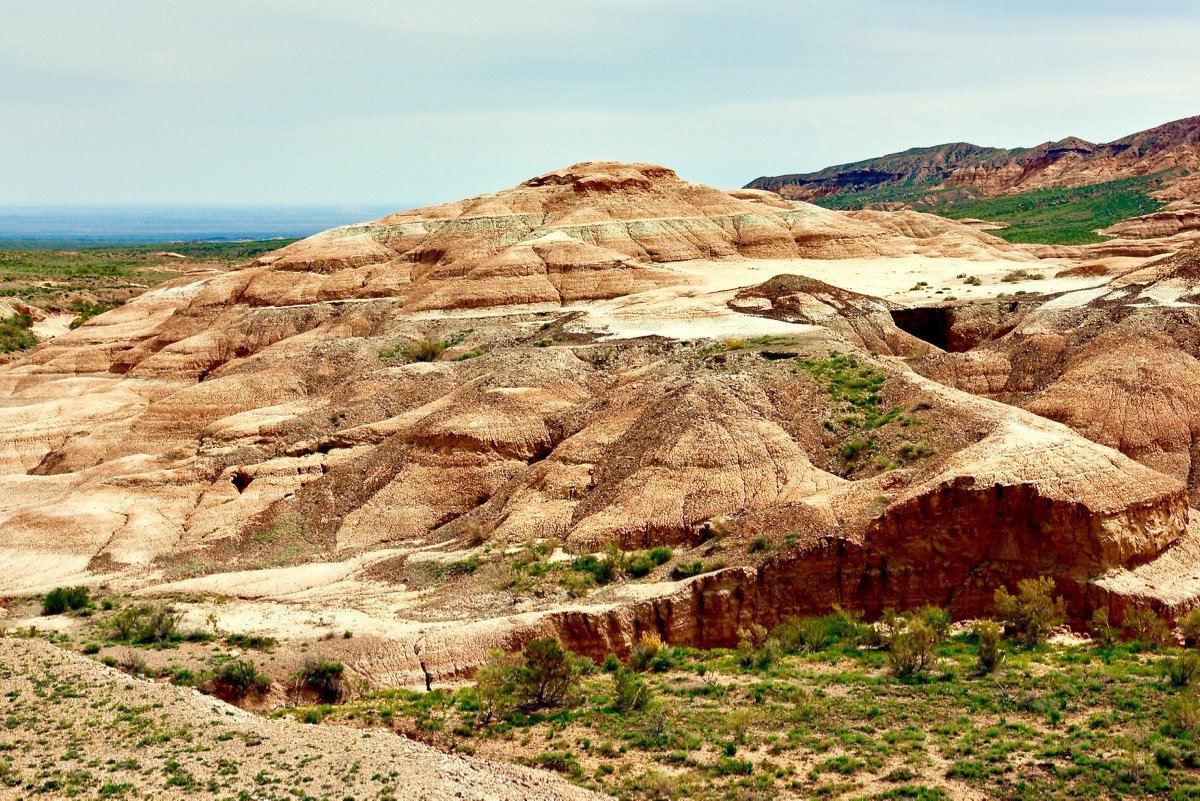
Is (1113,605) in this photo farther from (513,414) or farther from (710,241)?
(710,241)

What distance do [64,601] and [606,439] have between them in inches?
668

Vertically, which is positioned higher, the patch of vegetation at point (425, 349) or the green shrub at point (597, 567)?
the patch of vegetation at point (425, 349)

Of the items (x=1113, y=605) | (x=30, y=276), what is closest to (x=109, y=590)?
(x=1113, y=605)

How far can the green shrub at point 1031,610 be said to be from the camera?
84.9 ft

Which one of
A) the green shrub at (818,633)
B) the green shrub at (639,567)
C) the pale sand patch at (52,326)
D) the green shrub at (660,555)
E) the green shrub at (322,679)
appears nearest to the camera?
the green shrub at (322,679)

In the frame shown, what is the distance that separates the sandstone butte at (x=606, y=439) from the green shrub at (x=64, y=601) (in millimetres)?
2558

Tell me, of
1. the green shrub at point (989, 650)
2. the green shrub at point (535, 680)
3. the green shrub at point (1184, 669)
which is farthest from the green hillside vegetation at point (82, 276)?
the green shrub at point (1184, 669)

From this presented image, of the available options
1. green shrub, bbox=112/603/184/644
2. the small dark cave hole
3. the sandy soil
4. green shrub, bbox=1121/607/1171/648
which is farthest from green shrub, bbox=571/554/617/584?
the small dark cave hole

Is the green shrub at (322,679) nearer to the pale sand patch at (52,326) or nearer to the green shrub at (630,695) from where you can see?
the green shrub at (630,695)

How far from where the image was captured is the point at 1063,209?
154625 millimetres

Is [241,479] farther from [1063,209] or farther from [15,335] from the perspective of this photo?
[1063,209]

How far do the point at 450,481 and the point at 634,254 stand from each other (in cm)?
3309

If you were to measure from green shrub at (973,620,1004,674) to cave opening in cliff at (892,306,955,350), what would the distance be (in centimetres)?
3214

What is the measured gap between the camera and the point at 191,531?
3975cm
